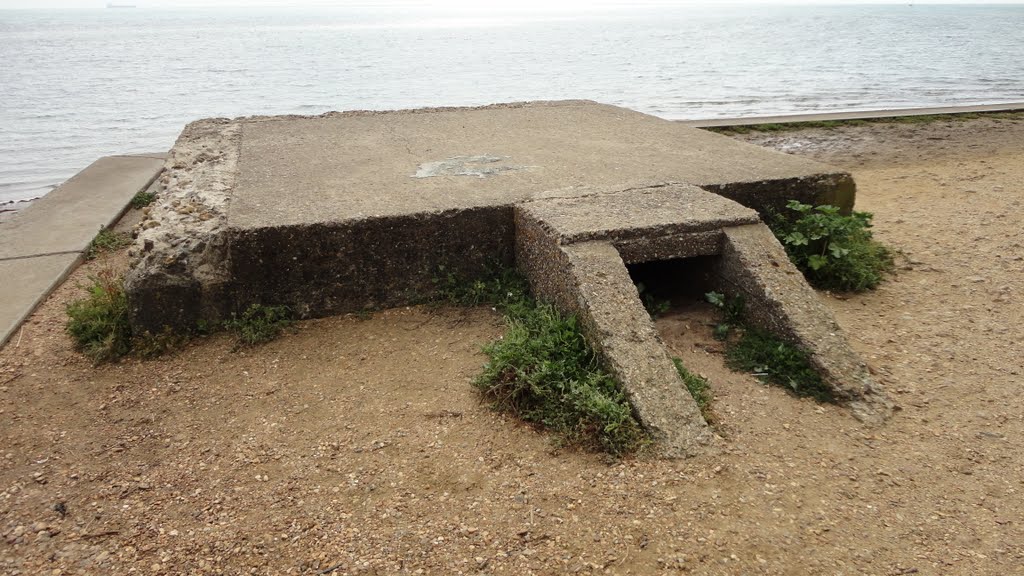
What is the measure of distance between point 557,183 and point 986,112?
32.9 feet

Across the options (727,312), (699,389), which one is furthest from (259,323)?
(727,312)

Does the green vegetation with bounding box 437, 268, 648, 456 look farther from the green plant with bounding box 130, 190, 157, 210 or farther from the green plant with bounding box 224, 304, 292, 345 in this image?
the green plant with bounding box 130, 190, 157, 210

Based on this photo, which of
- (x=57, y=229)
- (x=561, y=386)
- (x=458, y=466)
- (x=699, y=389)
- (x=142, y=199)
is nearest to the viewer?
(x=458, y=466)

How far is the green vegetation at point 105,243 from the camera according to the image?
556 centimetres

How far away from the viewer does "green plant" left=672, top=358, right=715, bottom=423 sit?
3.13m

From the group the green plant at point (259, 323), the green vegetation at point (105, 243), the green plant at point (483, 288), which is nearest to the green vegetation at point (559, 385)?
the green plant at point (483, 288)

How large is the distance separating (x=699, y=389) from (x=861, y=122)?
30.1 ft

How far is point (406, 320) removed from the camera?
13.4ft

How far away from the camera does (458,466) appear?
292 centimetres

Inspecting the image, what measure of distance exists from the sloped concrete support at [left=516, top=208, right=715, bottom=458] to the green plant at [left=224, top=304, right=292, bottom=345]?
1.44m

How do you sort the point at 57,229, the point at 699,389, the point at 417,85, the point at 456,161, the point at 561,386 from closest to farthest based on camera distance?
the point at 561,386 < the point at 699,389 < the point at 456,161 < the point at 57,229 < the point at 417,85

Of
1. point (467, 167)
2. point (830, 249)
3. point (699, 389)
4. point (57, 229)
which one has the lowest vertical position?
point (57, 229)

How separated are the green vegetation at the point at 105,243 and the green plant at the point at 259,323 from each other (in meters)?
2.36

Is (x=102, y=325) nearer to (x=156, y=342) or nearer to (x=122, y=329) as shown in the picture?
(x=122, y=329)
